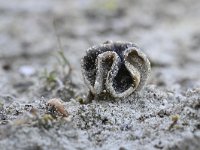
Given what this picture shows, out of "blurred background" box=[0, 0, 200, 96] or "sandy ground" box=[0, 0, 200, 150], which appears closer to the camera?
"sandy ground" box=[0, 0, 200, 150]

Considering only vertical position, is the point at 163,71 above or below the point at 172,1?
below

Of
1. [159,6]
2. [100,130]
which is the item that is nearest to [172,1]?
[159,6]

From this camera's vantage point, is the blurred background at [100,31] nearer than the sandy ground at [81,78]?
No

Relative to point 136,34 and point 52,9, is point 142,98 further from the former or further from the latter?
point 52,9

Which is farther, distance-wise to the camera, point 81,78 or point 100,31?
point 100,31

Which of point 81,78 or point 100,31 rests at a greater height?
point 100,31
